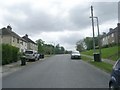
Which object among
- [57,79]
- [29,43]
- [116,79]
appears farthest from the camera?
[29,43]

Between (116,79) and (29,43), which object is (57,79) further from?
(29,43)

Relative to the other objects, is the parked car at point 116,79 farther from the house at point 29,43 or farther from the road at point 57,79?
the house at point 29,43

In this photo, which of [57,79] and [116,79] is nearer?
[116,79]

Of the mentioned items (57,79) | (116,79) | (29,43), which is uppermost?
(29,43)

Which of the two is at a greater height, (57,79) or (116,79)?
(116,79)

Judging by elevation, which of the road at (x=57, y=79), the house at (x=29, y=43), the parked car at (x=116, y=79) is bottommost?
the road at (x=57, y=79)

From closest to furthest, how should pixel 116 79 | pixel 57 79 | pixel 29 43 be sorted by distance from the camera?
pixel 116 79 < pixel 57 79 < pixel 29 43

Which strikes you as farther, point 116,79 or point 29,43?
point 29,43

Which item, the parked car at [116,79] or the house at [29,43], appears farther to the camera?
the house at [29,43]

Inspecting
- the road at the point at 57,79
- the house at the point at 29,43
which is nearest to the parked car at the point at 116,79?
the road at the point at 57,79

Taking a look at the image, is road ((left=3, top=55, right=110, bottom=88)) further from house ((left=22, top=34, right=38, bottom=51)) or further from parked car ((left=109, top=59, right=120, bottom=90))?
house ((left=22, top=34, right=38, bottom=51))

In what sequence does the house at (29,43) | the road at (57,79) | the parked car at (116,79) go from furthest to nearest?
the house at (29,43) → the road at (57,79) → the parked car at (116,79)

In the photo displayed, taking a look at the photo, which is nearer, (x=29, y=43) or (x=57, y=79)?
(x=57, y=79)

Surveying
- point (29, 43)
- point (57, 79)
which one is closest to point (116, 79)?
point (57, 79)
